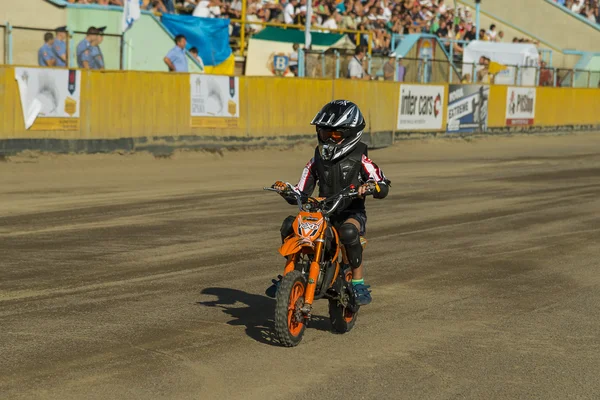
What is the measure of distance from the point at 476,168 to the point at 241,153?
18.1 ft

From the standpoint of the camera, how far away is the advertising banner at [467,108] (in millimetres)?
29406

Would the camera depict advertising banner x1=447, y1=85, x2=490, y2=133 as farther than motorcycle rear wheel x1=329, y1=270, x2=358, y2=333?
Yes

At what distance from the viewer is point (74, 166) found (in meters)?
18.8

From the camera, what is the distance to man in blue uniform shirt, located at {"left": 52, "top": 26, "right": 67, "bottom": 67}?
61.8 feet

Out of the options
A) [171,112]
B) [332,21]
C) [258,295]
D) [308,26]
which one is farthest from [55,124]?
[332,21]

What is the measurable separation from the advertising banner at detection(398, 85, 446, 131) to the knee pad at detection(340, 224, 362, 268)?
66.2ft

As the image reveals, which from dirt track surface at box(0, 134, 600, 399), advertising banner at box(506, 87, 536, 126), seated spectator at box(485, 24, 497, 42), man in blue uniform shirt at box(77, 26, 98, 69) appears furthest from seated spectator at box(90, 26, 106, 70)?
seated spectator at box(485, 24, 497, 42)

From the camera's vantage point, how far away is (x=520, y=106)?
1296 inches

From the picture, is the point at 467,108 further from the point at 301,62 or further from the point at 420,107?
the point at 301,62

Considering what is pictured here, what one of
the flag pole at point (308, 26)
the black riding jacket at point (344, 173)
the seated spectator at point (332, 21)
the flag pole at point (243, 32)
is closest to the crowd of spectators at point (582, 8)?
the seated spectator at point (332, 21)

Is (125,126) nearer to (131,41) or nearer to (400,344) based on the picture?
(131,41)

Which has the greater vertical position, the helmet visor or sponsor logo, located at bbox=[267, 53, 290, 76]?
sponsor logo, located at bbox=[267, 53, 290, 76]

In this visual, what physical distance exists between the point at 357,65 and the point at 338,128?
18.7 metres

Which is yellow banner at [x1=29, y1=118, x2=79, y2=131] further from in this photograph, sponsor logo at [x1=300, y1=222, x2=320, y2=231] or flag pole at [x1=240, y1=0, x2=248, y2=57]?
sponsor logo at [x1=300, y1=222, x2=320, y2=231]
